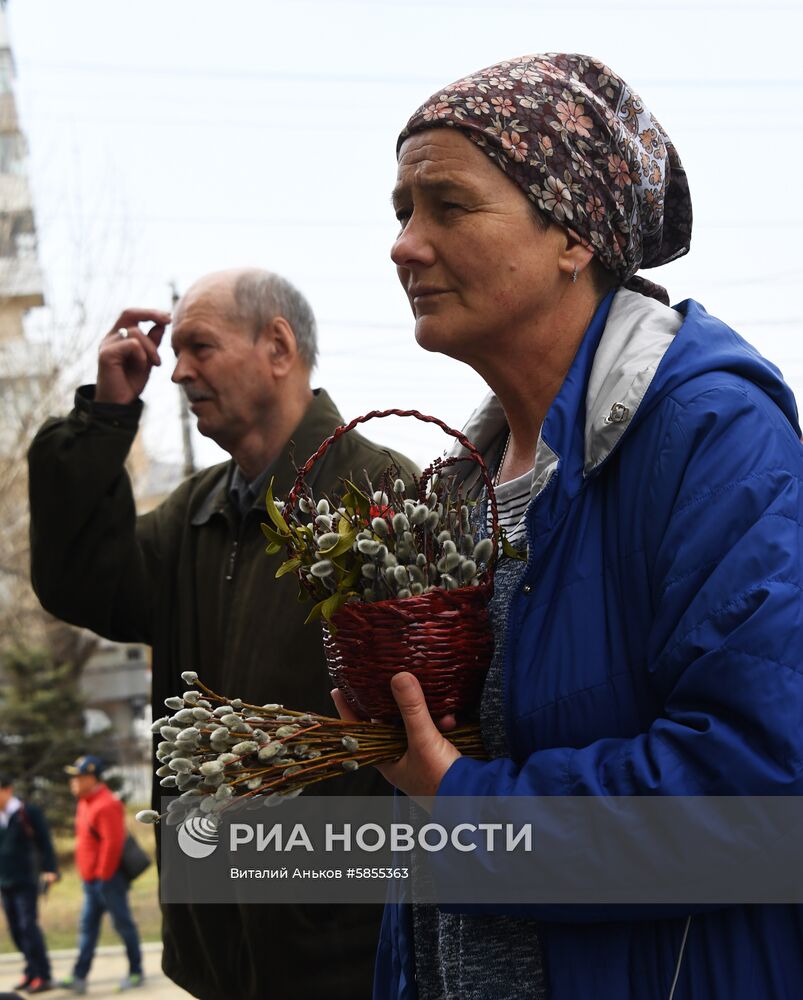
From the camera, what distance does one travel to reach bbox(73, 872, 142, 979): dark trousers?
8.65m

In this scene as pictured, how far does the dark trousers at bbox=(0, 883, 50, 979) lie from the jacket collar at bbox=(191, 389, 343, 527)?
22.4 ft

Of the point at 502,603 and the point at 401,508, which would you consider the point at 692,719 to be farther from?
the point at 401,508

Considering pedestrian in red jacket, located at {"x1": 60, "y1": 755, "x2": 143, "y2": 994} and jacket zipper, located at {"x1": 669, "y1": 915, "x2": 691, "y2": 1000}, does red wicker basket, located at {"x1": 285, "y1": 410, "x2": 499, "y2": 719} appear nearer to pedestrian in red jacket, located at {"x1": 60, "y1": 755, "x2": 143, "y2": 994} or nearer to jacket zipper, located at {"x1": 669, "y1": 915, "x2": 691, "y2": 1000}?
jacket zipper, located at {"x1": 669, "y1": 915, "x2": 691, "y2": 1000}

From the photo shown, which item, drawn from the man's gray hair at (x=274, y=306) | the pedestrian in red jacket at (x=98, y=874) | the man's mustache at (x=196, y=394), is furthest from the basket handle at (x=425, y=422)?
the pedestrian in red jacket at (x=98, y=874)

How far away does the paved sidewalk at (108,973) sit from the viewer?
28.3 ft

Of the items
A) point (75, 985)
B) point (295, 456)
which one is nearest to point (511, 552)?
point (295, 456)

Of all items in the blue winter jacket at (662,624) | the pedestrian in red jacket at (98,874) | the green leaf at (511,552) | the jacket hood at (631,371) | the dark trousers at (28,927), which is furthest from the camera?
the dark trousers at (28,927)

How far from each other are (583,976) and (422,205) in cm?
96

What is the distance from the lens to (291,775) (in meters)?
1.51

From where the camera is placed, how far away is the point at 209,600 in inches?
112

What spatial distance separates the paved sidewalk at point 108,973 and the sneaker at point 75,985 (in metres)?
0.04

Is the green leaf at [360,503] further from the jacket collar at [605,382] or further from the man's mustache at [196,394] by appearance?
the man's mustache at [196,394]

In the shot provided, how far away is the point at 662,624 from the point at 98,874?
325 inches

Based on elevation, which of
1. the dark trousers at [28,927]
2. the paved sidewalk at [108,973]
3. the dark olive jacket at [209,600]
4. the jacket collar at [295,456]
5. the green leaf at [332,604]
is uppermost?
the green leaf at [332,604]
